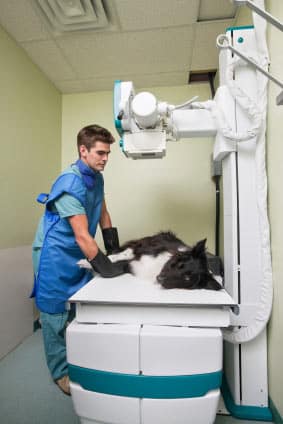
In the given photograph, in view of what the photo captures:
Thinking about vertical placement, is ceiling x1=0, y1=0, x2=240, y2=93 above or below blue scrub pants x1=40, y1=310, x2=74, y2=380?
above

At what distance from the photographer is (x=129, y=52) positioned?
195 centimetres

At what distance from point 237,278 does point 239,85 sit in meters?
0.95

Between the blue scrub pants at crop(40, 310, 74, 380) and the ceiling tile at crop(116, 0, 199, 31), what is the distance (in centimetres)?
193

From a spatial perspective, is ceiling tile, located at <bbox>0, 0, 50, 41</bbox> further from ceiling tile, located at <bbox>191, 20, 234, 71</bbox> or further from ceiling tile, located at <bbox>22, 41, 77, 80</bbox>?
ceiling tile, located at <bbox>191, 20, 234, 71</bbox>

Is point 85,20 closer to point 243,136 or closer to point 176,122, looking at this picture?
point 176,122

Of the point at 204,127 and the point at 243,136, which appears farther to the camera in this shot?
the point at 204,127

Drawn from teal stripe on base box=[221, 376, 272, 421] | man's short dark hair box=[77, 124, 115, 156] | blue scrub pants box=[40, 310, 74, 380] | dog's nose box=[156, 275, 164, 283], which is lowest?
teal stripe on base box=[221, 376, 272, 421]

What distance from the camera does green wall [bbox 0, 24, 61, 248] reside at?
5.71ft

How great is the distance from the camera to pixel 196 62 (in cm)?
208

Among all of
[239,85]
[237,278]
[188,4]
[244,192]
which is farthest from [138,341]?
[188,4]

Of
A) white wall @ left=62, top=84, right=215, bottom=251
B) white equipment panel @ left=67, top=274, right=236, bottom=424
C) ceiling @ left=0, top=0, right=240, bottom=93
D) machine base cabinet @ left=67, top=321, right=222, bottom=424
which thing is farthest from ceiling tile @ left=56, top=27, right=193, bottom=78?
machine base cabinet @ left=67, top=321, right=222, bottom=424

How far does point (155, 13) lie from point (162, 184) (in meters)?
1.30

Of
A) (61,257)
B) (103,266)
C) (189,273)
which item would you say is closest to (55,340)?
(61,257)

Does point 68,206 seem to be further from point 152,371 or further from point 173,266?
point 152,371
